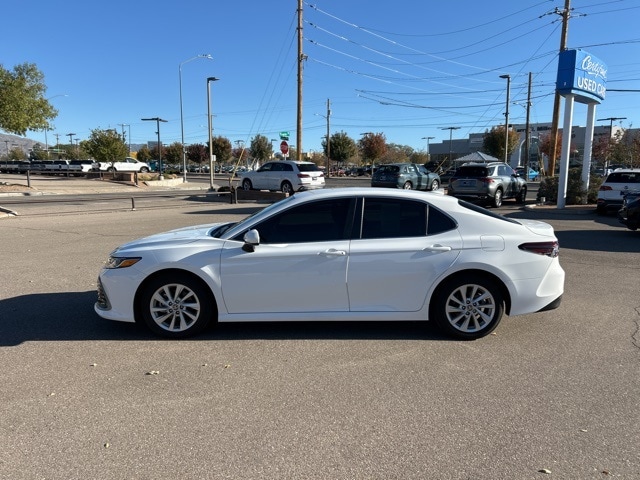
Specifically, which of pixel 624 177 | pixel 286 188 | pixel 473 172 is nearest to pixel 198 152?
pixel 286 188

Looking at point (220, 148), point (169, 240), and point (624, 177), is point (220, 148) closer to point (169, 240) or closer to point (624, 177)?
point (624, 177)

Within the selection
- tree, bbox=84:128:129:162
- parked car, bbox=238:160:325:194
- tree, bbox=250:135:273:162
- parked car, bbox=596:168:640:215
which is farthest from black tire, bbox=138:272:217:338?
tree, bbox=250:135:273:162

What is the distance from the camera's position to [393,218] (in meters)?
4.97

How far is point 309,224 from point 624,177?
15022mm

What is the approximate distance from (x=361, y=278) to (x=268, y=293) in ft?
2.99

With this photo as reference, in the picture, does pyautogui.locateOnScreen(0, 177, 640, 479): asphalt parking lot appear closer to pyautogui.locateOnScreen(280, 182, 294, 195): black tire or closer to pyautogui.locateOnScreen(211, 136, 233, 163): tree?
pyautogui.locateOnScreen(280, 182, 294, 195): black tire

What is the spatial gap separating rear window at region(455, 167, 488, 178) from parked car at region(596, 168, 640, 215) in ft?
15.1

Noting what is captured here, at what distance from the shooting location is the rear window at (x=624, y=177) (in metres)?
15.8

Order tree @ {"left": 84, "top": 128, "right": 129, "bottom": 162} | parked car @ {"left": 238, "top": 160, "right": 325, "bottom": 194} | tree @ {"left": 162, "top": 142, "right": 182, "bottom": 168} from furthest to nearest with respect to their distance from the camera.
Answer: tree @ {"left": 162, "top": 142, "right": 182, "bottom": 168}, tree @ {"left": 84, "top": 128, "right": 129, "bottom": 162}, parked car @ {"left": 238, "top": 160, "right": 325, "bottom": 194}

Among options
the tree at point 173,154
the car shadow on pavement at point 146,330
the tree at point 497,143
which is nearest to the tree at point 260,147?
the tree at point 173,154

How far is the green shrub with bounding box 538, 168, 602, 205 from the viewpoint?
67.7 ft

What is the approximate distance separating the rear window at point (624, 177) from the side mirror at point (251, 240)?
50.6 ft

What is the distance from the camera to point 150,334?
5.10 metres

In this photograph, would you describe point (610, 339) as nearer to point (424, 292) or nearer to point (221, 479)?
point (424, 292)
